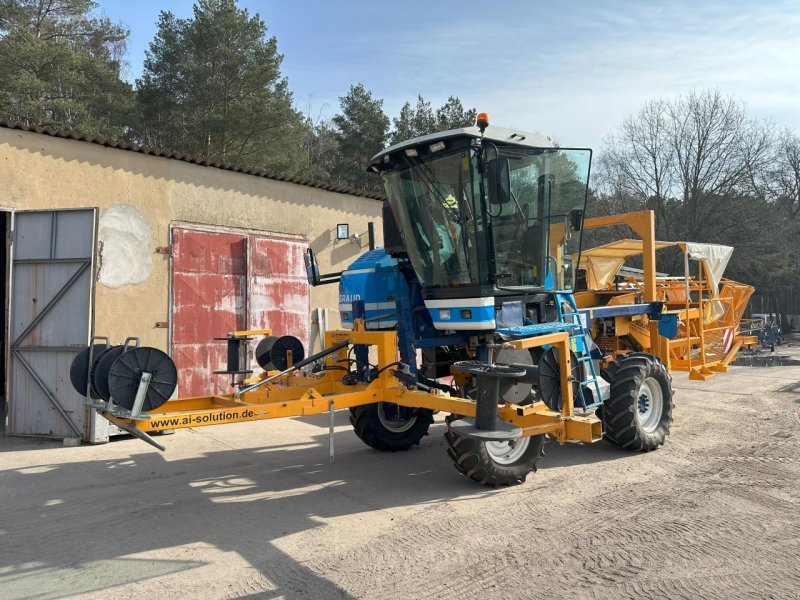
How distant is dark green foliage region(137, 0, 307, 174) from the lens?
2131 centimetres

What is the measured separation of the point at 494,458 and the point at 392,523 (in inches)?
50.5

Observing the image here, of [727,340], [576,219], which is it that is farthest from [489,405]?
[727,340]

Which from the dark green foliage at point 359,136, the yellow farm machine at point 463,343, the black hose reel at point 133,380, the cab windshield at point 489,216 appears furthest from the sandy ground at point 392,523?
the dark green foliage at point 359,136

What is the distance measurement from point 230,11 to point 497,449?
21526mm

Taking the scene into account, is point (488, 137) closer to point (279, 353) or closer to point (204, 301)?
point (279, 353)

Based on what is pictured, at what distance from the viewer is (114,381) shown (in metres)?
4.23

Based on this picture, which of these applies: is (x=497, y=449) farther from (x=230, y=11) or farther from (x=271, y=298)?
(x=230, y=11)

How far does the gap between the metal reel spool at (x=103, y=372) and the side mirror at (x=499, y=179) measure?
3.13m

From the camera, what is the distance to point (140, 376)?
14.2 feet

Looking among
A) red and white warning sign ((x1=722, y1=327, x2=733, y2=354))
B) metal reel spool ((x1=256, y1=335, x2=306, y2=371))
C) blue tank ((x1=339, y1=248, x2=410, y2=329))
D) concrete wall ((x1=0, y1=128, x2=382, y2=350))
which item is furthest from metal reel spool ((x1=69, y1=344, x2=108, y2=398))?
red and white warning sign ((x1=722, y1=327, x2=733, y2=354))

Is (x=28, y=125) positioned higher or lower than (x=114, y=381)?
higher

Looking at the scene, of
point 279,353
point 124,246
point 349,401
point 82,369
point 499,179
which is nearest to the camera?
point 82,369

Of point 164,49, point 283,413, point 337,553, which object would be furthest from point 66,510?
point 164,49

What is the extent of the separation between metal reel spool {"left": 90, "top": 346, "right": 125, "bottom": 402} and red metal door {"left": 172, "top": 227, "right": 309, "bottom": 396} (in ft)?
15.3
